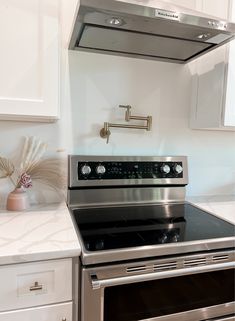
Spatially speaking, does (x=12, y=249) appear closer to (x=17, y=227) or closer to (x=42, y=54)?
(x=17, y=227)

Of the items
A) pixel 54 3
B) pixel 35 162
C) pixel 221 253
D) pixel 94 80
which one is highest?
pixel 54 3

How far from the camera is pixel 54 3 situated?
3.30 feet

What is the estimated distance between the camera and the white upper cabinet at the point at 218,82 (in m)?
1.28

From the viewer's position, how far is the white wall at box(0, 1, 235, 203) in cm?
137

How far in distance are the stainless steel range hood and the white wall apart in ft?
0.34

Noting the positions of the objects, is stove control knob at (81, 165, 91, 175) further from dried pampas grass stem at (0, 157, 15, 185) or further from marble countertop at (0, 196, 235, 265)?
dried pampas grass stem at (0, 157, 15, 185)

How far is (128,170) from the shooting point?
4.57 feet

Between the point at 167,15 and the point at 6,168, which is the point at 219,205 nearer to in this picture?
the point at 167,15

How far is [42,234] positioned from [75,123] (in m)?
0.67

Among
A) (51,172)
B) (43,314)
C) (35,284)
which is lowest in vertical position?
(43,314)

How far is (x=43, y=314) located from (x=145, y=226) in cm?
51

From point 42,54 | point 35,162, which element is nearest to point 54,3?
point 42,54

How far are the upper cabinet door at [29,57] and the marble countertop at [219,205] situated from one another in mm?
955

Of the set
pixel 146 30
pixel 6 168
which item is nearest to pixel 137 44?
pixel 146 30
